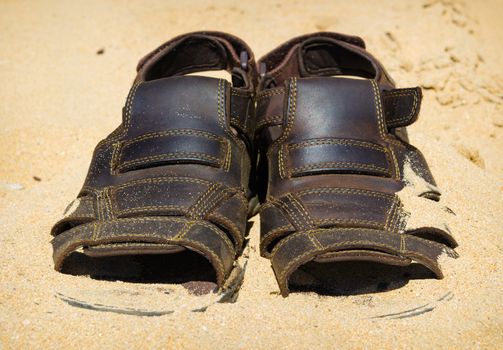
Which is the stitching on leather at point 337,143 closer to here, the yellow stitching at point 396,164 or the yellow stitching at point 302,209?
the yellow stitching at point 396,164

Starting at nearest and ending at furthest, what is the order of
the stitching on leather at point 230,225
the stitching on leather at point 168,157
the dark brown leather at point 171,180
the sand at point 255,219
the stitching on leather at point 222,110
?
the sand at point 255,219 → the dark brown leather at point 171,180 → the stitching on leather at point 230,225 → the stitching on leather at point 168,157 → the stitching on leather at point 222,110

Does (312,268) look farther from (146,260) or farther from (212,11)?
(212,11)

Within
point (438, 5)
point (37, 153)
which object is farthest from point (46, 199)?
point (438, 5)

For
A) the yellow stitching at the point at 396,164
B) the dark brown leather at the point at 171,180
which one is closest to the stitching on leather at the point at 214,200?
the dark brown leather at the point at 171,180

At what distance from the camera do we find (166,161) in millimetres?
2049

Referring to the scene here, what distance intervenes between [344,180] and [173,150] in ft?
2.02

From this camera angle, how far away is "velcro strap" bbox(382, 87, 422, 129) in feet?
7.23

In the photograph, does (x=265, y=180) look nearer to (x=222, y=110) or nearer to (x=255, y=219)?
(x=255, y=219)

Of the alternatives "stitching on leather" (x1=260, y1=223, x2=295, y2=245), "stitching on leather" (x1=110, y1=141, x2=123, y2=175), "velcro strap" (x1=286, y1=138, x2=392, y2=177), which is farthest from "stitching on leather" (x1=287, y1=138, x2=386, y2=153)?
"stitching on leather" (x1=110, y1=141, x2=123, y2=175)

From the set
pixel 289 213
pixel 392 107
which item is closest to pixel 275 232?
pixel 289 213

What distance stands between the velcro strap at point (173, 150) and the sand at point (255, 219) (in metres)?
0.39

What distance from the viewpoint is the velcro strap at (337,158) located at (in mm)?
2078

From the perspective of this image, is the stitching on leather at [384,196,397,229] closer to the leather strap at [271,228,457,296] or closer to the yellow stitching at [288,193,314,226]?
the leather strap at [271,228,457,296]

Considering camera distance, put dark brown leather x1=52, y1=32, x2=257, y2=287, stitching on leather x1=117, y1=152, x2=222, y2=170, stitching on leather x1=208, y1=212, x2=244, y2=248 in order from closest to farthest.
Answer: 1. dark brown leather x1=52, y1=32, x2=257, y2=287
2. stitching on leather x1=208, y1=212, x2=244, y2=248
3. stitching on leather x1=117, y1=152, x2=222, y2=170
